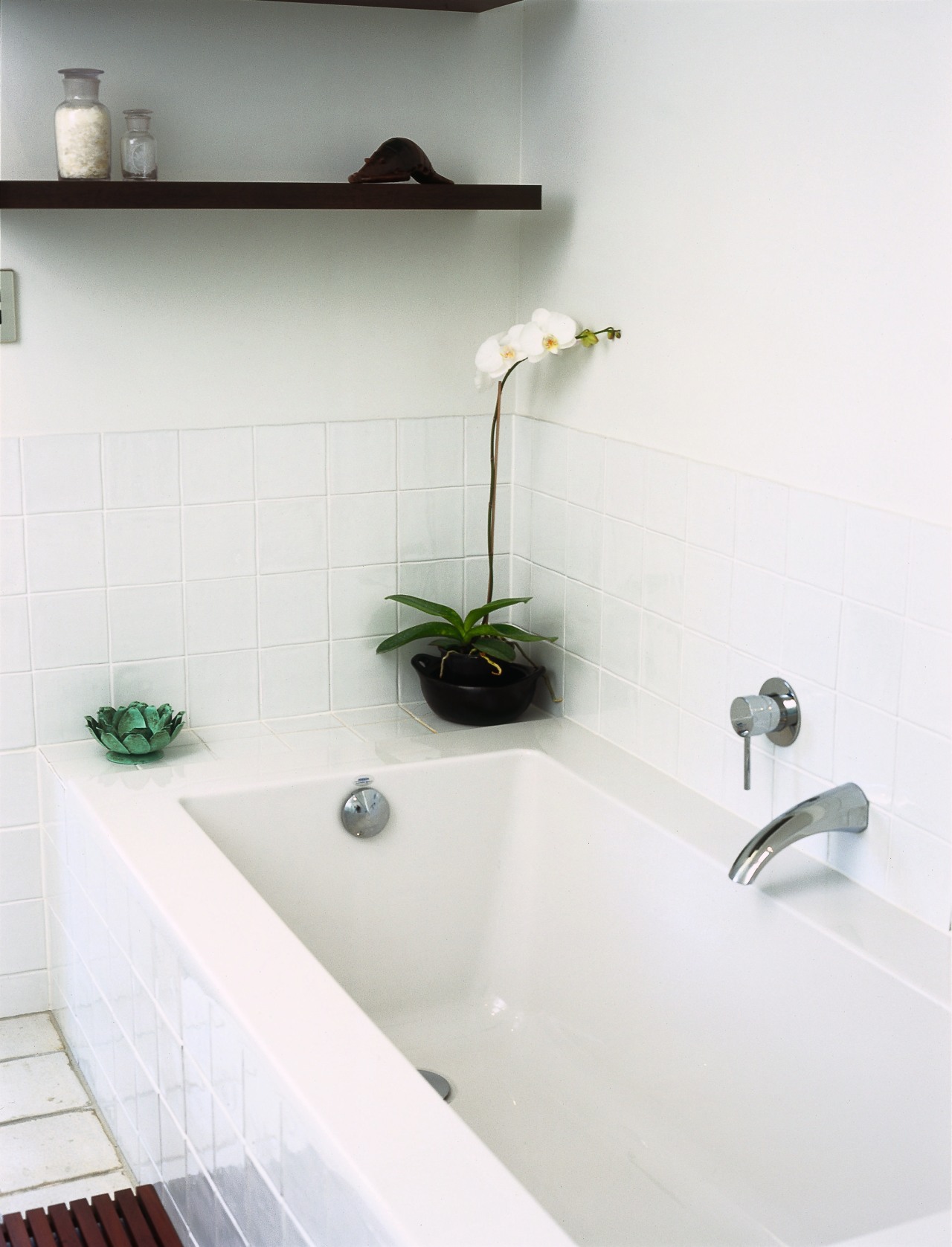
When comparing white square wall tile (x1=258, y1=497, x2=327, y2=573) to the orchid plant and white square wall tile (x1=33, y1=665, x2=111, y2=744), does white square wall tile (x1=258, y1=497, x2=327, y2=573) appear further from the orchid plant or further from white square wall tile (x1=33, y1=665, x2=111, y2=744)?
white square wall tile (x1=33, y1=665, x2=111, y2=744)

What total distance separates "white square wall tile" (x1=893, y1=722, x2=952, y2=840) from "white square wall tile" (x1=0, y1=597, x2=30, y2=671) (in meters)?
1.47

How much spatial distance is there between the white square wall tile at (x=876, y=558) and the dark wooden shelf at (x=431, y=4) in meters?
1.18

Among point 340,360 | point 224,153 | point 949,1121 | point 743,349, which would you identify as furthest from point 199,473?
point 949,1121

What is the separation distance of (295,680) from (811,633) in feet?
3.54

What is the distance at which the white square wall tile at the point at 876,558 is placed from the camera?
5.60 feet

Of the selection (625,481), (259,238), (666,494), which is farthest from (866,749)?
(259,238)

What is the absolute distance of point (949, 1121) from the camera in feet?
5.17

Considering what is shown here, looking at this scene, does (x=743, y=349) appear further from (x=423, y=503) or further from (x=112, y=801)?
(x=112, y=801)

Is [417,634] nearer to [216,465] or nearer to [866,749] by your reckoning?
[216,465]

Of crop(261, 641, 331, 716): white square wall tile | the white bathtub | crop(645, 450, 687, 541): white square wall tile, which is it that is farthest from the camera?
crop(261, 641, 331, 716): white square wall tile

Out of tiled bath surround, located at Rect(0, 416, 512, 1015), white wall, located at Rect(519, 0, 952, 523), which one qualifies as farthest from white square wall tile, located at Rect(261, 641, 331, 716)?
white wall, located at Rect(519, 0, 952, 523)

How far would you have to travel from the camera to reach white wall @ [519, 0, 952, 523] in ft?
5.42

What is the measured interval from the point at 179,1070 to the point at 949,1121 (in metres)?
0.98

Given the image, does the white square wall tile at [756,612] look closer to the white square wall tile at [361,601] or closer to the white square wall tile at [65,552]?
the white square wall tile at [361,601]
